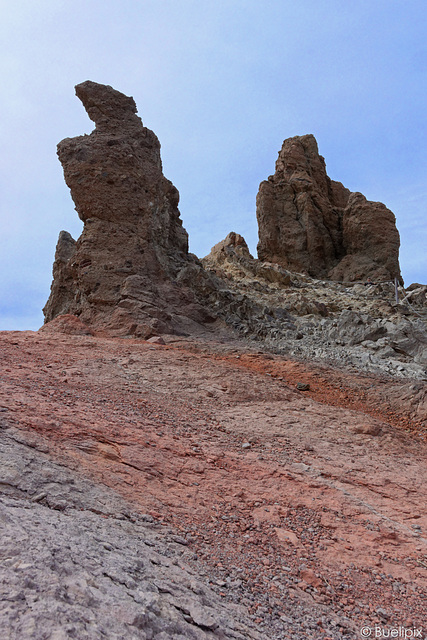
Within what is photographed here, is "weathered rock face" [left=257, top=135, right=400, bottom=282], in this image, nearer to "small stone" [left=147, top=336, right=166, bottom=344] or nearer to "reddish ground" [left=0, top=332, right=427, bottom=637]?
"small stone" [left=147, top=336, right=166, bottom=344]

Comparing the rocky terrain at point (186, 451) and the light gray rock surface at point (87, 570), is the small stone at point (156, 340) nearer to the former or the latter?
the rocky terrain at point (186, 451)

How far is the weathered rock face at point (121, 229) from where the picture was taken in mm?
12289

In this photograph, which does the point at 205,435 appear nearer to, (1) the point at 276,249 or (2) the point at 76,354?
(2) the point at 76,354

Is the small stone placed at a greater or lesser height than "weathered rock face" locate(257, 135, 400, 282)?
lesser

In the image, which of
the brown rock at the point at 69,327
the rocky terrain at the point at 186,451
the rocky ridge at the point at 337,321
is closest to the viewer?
the rocky terrain at the point at 186,451

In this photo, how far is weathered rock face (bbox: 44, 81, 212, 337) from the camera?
40.3ft

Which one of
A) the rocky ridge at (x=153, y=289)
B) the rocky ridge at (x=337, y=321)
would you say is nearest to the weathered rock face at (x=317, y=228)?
the rocky ridge at (x=337, y=321)

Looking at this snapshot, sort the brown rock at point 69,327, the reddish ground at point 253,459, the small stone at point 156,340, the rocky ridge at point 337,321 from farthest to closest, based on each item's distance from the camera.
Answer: the rocky ridge at point 337,321 → the brown rock at point 69,327 → the small stone at point 156,340 → the reddish ground at point 253,459

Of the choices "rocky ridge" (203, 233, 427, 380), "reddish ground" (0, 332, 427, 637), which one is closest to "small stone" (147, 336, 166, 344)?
"reddish ground" (0, 332, 427, 637)

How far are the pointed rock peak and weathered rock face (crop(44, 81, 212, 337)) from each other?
0.03 meters

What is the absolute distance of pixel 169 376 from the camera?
26.2 ft

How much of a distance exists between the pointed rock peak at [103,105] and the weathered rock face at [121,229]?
0.03m

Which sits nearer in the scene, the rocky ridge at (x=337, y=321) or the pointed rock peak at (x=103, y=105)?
the rocky ridge at (x=337, y=321)

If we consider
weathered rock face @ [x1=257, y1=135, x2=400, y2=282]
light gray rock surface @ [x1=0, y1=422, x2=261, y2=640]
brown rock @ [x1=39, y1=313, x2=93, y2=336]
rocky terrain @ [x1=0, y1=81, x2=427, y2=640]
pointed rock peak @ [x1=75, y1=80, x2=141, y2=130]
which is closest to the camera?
light gray rock surface @ [x1=0, y1=422, x2=261, y2=640]
